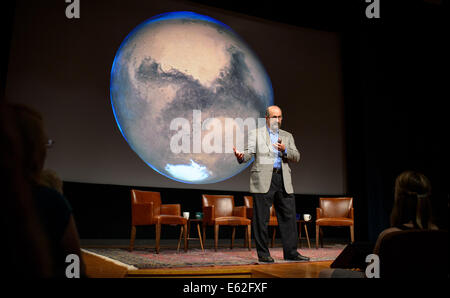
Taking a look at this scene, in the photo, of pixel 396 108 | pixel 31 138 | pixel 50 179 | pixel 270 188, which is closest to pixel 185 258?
pixel 270 188

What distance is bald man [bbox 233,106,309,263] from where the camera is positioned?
300cm

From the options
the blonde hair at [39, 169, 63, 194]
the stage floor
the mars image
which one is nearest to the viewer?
the blonde hair at [39, 169, 63, 194]

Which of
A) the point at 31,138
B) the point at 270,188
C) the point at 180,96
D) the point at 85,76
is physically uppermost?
the point at 85,76

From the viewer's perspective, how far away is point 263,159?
121 inches

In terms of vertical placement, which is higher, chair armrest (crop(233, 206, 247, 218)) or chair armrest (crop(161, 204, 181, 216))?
chair armrest (crop(161, 204, 181, 216))

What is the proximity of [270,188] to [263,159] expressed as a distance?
10.8 inches

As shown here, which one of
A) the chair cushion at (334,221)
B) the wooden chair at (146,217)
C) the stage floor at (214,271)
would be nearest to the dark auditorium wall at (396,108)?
the stage floor at (214,271)

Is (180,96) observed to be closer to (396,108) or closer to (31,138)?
(396,108)

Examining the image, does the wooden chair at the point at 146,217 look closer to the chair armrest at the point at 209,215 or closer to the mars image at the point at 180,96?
the chair armrest at the point at 209,215

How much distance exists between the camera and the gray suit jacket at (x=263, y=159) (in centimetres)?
302

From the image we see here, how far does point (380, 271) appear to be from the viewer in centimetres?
120

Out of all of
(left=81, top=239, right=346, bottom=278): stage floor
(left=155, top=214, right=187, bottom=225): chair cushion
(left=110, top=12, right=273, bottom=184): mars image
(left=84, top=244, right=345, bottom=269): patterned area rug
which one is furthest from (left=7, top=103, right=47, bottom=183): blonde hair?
(left=110, top=12, right=273, bottom=184): mars image

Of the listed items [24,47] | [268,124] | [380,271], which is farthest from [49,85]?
[380,271]

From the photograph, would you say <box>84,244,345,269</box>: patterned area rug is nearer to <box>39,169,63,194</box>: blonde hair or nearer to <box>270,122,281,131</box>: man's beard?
<box>270,122,281,131</box>: man's beard
